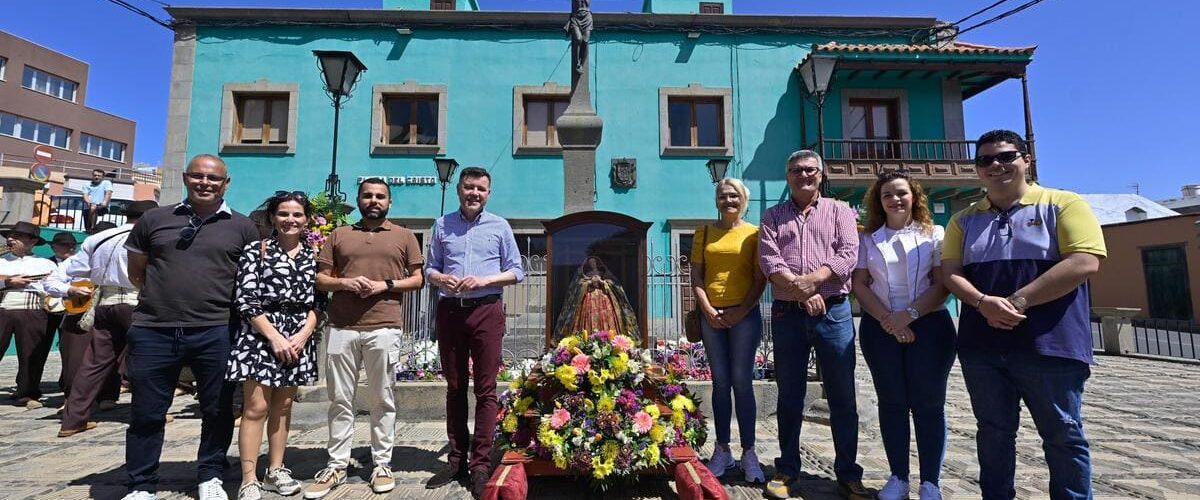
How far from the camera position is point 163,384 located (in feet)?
9.97

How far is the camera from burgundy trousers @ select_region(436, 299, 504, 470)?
3.45 meters

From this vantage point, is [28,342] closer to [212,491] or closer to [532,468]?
[212,491]

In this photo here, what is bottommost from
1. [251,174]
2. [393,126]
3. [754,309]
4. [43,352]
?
[43,352]

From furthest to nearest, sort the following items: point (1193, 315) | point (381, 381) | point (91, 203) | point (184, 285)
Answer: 1. point (1193, 315)
2. point (91, 203)
3. point (381, 381)
4. point (184, 285)

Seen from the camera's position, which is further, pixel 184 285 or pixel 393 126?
pixel 393 126

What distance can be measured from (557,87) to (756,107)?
16.2ft

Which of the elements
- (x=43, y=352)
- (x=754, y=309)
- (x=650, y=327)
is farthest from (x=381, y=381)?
(x=43, y=352)

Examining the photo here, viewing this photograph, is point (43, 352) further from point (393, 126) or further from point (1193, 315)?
point (1193, 315)

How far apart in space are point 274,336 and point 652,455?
2.29 meters

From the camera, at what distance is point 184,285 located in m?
3.00

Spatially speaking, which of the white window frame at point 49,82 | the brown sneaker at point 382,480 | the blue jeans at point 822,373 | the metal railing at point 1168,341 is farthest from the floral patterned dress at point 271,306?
the white window frame at point 49,82

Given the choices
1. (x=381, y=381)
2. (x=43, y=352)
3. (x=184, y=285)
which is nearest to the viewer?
(x=184, y=285)

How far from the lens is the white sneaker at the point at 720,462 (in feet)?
11.5

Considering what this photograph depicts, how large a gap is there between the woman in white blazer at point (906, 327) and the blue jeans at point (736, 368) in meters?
0.65
